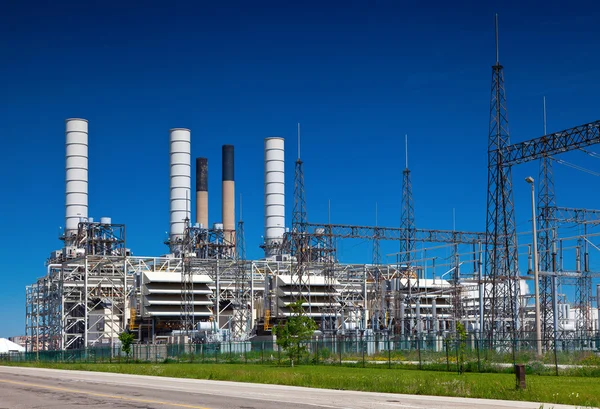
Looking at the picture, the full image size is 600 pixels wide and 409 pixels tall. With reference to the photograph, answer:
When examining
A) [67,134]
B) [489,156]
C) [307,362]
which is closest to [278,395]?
[307,362]

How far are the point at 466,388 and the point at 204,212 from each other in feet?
298

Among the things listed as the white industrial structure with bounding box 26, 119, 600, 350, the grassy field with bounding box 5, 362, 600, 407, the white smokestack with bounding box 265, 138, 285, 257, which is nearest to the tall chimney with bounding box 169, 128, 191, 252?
the white industrial structure with bounding box 26, 119, 600, 350

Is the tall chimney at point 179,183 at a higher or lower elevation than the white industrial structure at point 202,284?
higher

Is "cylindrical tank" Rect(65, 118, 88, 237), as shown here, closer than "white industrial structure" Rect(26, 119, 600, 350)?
No

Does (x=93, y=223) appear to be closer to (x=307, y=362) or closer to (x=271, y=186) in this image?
(x=271, y=186)

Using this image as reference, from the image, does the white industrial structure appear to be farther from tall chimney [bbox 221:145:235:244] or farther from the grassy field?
the grassy field

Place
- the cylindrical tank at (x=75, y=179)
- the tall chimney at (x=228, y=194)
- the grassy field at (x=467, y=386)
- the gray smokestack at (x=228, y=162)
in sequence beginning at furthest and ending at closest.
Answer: the gray smokestack at (x=228, y=162)
the tall chimney at (x=228, y=194)
the cylindrical tank at (x=75, y=179)
the grassy field at (x=467, y=386)

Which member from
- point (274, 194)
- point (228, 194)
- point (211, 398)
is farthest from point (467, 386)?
point (228, 194)

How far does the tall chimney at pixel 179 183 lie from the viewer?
112m

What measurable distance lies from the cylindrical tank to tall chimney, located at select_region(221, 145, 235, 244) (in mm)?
20145

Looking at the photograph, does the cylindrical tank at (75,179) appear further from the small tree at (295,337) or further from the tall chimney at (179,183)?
the small tree at (295,337)

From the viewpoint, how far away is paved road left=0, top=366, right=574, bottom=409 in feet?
79.4

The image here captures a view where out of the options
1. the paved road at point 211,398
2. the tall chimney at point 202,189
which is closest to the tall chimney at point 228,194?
the tall chimney at point 202,189

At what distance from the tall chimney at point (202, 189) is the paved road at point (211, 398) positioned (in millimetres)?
81385
